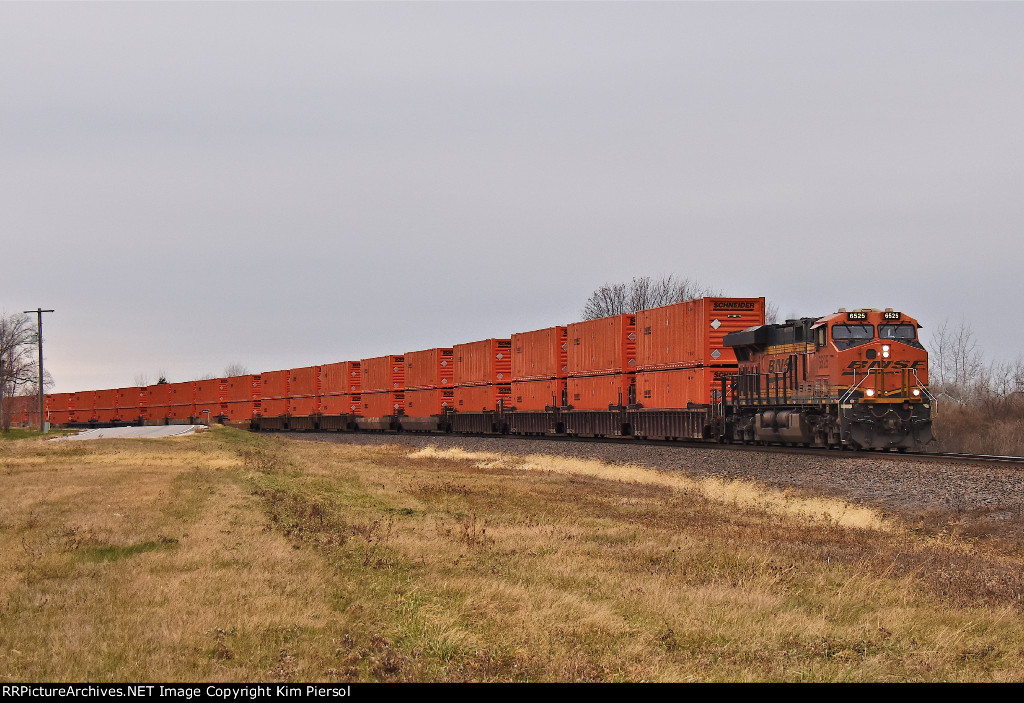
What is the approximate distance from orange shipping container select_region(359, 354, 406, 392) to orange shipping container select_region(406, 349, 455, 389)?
3.92ft

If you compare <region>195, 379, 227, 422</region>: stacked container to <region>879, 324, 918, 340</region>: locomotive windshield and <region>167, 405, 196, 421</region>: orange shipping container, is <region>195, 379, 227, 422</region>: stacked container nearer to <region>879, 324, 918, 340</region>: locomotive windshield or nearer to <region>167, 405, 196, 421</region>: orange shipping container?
<region>167, 405, 196, 421</region>: orange shipping container

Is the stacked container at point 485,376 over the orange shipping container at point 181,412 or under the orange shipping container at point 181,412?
over

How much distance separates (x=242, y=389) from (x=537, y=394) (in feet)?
142

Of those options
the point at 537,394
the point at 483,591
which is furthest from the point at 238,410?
the point at 483,591

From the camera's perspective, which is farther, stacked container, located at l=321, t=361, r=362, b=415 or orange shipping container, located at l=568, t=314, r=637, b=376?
stacked container, located at l=321, t=361, r=362, b=415

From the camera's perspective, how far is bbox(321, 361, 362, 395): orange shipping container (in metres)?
62.4

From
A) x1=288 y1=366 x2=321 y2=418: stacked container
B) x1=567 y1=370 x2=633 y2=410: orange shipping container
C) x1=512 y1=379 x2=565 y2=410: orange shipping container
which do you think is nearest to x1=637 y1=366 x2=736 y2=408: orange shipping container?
x1=567 y1=370 x2=633 y2=410: orange shipping container

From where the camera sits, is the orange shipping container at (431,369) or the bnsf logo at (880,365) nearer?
the bnsf logo at (880,365)

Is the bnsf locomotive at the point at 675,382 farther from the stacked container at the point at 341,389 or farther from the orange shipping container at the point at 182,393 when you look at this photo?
the orange shipping container at the point at 182,393

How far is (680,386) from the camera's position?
31.5 m

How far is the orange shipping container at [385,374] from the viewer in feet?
185

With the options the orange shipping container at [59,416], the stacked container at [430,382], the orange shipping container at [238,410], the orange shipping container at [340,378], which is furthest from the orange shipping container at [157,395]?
the stacked container at [430,382]

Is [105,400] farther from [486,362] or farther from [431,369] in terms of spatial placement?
[486,362]

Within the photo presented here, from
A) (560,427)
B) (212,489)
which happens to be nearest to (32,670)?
(212,489)
